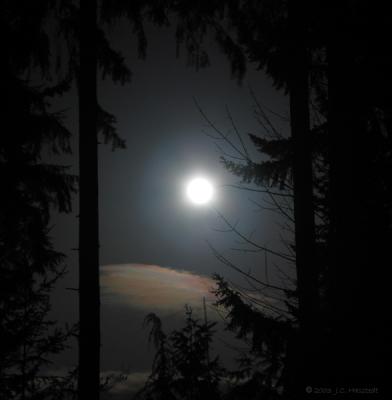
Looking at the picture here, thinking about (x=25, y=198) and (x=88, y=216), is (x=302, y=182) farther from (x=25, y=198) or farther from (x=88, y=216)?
(x=25, y=198)

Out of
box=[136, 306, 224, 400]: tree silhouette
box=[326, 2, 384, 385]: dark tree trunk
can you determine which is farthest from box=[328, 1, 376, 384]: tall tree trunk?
box=[136, 306, 224, 400]: tree silhouette

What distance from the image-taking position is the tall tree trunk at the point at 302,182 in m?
3.38

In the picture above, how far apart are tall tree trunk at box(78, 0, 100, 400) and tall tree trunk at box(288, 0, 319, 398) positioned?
2.66 metres

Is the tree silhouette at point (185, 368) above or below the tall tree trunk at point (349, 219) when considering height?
below

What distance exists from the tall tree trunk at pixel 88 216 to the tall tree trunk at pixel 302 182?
2658 mm

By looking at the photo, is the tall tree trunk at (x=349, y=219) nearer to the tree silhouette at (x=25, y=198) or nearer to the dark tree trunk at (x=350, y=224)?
the dark tree trunk at (x=350, y=224)

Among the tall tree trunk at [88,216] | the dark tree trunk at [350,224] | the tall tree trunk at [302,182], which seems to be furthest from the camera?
the tall tree trunk at [88,216]

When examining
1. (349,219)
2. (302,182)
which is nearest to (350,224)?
(349,219)

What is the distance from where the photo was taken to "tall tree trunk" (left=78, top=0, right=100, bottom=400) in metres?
4.25

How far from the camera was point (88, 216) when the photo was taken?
4.55m

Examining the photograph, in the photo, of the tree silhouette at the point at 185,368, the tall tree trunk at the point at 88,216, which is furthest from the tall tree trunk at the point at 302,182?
the tree silhouette at the point at 185,368

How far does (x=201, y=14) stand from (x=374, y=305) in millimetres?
4868

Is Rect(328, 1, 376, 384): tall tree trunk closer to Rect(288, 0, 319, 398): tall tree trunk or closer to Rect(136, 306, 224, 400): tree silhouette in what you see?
Rect(288, 0, 319, 398): tall tree trunk

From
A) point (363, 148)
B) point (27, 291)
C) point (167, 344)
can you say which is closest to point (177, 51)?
point (363, 148)
